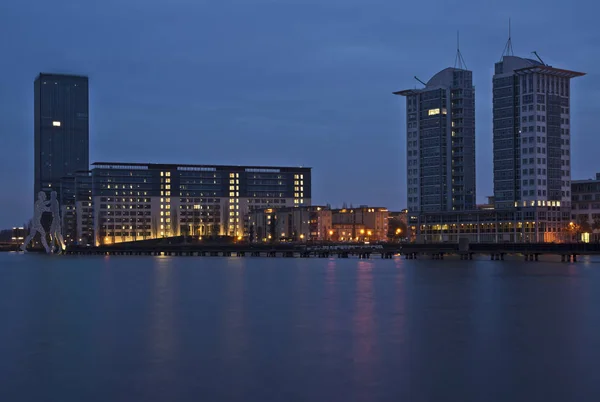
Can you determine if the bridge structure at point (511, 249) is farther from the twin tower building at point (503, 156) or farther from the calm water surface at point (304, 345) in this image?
the calm water surface at point (304, 345)

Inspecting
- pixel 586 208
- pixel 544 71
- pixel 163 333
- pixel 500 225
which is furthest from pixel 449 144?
pixel 163 333

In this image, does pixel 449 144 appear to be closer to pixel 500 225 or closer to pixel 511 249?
pixel 500 225

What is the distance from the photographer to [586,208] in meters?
186

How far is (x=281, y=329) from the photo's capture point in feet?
141

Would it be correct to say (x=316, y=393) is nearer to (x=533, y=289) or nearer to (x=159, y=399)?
(x=159, y=399)

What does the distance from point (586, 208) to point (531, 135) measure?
3075 cm

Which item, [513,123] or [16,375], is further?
[513,123]

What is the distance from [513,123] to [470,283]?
103 meters

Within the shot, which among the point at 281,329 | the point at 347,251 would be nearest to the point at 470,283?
the point at 281,329

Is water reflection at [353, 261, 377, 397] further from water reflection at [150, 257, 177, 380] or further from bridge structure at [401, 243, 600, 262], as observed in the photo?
bridge structure at [401, 243, 600, 262]

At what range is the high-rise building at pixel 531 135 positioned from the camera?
550 ft

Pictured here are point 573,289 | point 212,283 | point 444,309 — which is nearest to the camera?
point 444,309

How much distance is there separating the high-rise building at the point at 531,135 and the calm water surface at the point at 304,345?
10313 centimetres

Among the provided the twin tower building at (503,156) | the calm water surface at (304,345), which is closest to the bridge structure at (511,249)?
the twin tower building at (503,156)
